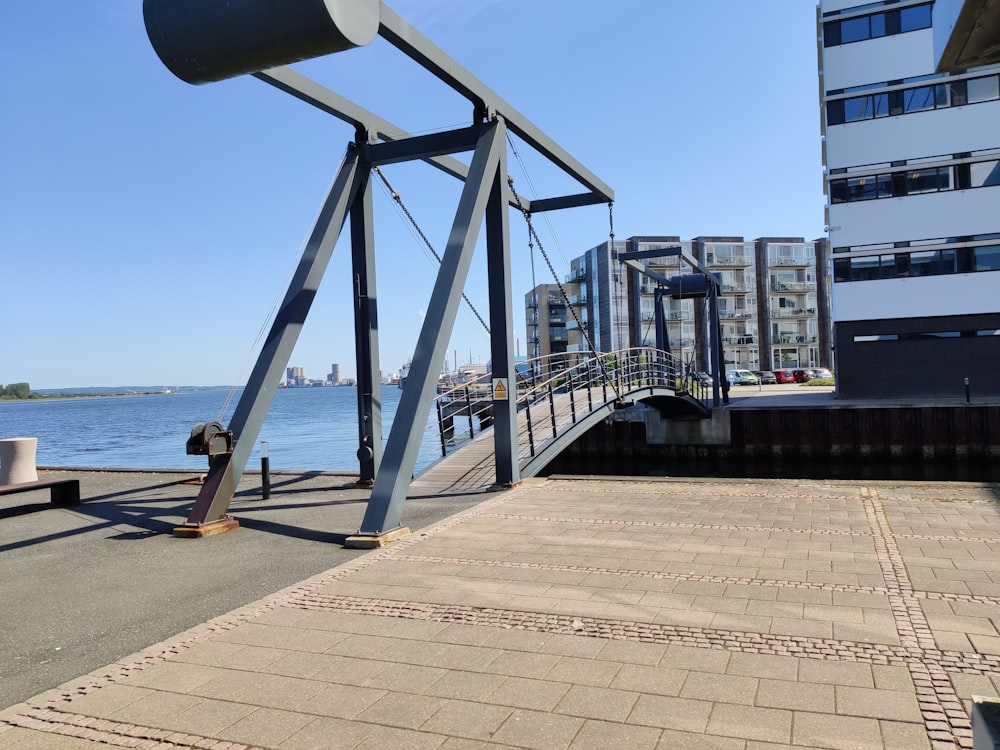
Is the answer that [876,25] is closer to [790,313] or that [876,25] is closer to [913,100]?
[913,100]

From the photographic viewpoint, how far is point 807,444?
90.9 ft

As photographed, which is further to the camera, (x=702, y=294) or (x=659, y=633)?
(x=702, y=294)

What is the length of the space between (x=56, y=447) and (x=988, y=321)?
55639mm

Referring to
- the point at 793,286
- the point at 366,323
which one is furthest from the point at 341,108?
the point at 793,286

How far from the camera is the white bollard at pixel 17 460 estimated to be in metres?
12.7

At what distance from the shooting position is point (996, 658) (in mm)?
4395

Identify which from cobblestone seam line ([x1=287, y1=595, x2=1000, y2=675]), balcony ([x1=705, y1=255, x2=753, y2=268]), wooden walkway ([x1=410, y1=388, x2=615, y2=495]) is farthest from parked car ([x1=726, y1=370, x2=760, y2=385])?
cobblestone seam line ([x1=287, y1=595, x2=1000, y2=675])

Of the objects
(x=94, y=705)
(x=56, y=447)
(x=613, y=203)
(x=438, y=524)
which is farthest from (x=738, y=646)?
(x=56, y=447)

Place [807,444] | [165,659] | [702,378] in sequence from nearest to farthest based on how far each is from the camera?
[165,659] < [807,444] < [702,378]

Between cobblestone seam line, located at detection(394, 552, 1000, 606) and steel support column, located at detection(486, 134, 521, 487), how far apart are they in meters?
4.44

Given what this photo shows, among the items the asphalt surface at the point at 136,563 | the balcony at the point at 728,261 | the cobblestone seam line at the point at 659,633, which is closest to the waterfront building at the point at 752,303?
the balcony at the point at 728,261

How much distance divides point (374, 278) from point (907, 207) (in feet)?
94.0

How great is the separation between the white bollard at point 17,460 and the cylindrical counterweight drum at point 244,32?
33.6 ft

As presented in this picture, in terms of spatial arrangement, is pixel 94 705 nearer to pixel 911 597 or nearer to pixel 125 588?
pixel 125 588
